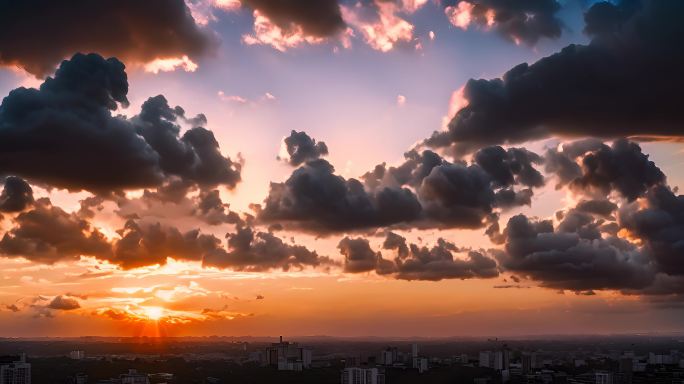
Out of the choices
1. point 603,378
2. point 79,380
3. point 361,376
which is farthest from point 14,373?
point 603,378

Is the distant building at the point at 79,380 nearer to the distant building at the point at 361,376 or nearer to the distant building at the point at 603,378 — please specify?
the distant building at the point at 361,376

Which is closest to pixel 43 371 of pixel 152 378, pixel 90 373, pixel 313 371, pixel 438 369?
pixel 90 373

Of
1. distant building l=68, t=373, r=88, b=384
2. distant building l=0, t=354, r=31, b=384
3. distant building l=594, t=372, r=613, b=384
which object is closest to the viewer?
distant building l=0, t=354, r=31, b=384

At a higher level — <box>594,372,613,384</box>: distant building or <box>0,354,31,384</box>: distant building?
<box>0,354,31,384</box>: distant building

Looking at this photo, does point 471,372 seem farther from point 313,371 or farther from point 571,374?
point 313,371

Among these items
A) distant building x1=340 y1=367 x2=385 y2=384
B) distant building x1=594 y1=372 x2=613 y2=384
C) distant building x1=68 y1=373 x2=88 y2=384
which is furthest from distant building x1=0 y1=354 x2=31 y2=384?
distant building x1=594 y1=372 x2=613 y2=384

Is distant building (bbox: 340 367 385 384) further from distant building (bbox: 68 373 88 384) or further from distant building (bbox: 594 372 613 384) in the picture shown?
distant building (bbox: 68 373 88 384)

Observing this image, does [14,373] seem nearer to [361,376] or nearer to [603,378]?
[361,376]

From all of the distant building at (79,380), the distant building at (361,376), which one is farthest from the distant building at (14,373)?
the distant building at (361,376)

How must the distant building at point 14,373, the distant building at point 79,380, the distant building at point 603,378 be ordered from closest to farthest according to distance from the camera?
the distant building at point 14,373 < the distant building at point 603,378 < the distant building at point 79,380

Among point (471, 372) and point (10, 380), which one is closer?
point (10, 380)

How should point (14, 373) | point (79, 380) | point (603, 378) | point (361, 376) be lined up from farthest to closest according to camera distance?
point (79, 380)
point (603, 378)
point (361, 376)
point (14, 373)
